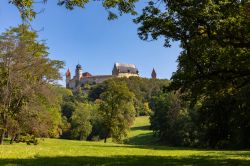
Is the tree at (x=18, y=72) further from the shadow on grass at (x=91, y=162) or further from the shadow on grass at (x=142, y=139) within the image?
the shadow on grass at (x=142, y=139)

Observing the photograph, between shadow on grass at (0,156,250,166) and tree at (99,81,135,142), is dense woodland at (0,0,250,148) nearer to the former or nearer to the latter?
tree at (99,81,135,142)

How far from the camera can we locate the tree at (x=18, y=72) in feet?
142

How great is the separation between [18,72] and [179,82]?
86.1ft

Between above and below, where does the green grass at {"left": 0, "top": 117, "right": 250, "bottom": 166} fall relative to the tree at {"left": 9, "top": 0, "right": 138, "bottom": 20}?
below

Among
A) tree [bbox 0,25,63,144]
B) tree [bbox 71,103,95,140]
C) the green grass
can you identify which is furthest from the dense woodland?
tree [bbox 71,103,95,140]

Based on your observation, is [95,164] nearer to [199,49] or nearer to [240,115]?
[199,49]

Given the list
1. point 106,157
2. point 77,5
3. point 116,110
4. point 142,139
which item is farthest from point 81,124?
point 77,5

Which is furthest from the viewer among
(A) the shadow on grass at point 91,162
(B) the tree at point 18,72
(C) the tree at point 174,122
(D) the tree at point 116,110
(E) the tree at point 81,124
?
(E) the tree at point 81,124

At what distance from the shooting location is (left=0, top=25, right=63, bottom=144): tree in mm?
43375

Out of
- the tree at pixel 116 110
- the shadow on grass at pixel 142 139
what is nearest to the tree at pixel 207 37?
the tree at pixel 116 110

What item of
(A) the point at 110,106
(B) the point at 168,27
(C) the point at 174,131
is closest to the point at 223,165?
(B) the point at 168,27

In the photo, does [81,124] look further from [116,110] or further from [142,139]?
[116,110]

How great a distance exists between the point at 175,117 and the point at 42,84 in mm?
43093

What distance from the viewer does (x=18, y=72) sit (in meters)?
44.1
